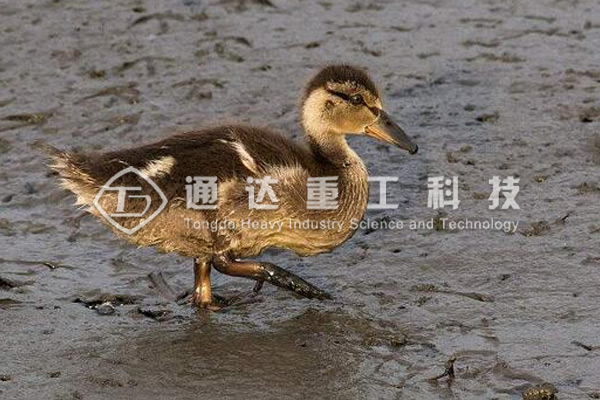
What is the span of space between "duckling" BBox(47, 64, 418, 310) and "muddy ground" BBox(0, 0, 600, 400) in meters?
0.32

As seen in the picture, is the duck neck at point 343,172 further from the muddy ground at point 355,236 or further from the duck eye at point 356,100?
the muddy ground at point 355,236

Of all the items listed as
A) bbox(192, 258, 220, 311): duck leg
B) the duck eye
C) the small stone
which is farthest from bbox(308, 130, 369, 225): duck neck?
the small stone

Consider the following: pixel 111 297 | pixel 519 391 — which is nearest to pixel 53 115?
pixel 111 297

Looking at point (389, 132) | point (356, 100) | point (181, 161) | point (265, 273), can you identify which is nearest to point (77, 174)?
point (181, 161)

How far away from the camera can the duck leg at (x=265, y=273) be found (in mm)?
7629

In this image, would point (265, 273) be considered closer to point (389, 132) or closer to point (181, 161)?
point (181, 161)

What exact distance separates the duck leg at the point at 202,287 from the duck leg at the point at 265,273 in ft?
0.28

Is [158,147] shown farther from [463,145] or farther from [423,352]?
[463,145]

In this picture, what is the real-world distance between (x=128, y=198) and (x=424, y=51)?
4.29 meters

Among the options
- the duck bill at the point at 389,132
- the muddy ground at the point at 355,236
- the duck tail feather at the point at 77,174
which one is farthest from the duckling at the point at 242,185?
the muddy ground at the point at 355,236

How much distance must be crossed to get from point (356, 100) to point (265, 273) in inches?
46.2

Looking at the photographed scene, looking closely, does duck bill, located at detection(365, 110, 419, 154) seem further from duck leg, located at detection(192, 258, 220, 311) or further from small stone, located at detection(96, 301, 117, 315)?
small stone, located at detection(96, 301, 117, 315)

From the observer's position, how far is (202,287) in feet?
25.3

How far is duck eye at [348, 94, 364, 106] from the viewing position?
796 cm
